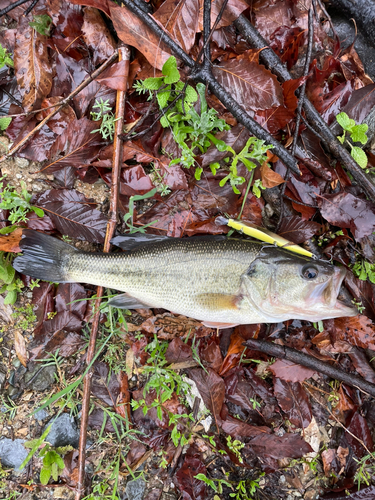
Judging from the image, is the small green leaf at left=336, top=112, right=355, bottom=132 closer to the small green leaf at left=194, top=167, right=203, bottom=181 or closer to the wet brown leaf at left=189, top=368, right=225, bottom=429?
the small green leaf at left=194, top=167, right=203, bottom=181

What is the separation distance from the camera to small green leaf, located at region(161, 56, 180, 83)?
8.75ft

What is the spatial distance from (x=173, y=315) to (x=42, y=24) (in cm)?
317

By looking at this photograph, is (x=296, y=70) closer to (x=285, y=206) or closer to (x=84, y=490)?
(x=285, y=206)

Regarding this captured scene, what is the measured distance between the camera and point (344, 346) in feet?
10.2

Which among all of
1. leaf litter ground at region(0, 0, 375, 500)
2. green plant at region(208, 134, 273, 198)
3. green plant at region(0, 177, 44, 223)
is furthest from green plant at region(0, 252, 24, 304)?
green plant at region(208, 134, 273, 198)

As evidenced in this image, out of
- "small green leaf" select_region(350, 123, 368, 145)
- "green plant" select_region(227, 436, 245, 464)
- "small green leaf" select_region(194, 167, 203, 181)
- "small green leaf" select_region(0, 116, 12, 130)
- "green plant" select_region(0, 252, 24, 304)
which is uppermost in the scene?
"small green leaf" select_region(350, 123, 368, 145)

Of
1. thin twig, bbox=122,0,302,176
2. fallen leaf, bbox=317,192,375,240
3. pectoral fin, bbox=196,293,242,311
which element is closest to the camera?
pectoral fin, bbox=196,293,242,311

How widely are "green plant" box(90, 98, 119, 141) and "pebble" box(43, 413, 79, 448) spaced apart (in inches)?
119

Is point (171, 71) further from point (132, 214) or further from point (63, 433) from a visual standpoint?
point (63, 433)

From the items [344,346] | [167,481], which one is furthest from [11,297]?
[344,346]

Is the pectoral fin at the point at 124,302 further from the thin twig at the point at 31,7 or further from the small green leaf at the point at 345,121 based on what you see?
the thin twig at the point at 31,7

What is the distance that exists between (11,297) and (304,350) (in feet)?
10.2

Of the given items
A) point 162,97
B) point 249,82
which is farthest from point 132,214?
point 249,82

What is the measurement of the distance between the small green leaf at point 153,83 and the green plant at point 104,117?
1.47 ft
